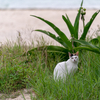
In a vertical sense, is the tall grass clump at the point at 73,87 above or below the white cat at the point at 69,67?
below

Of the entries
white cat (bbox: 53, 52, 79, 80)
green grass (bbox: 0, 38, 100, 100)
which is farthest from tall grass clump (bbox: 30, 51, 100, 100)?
white cat (bbox: 53, 52, 79, 80)

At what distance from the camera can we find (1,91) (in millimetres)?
2670

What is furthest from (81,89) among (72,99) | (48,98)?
(48,98)

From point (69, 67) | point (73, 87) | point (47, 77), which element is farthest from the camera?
point (69, 67)

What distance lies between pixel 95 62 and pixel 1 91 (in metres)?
1.37

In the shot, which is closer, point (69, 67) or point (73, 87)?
point (73, 87)

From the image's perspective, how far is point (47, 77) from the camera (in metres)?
2.50

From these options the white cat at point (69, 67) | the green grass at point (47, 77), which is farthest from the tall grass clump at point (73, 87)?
the white cat at point (69, 67)

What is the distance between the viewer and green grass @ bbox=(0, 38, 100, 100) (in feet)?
7.21

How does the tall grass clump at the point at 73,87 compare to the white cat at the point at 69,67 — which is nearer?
the tall grass clump at the point at 73,87

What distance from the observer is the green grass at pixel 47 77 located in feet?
7.21

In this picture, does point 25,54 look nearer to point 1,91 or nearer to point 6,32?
point 1,91

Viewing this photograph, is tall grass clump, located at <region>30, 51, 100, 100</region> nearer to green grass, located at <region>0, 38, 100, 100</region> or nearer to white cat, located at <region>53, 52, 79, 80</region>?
green grass, located at <region>0, 38, 100, 100</region>

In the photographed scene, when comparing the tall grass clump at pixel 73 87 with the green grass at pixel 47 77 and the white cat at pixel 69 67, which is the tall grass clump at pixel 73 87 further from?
the white cat at pixel 69 67
